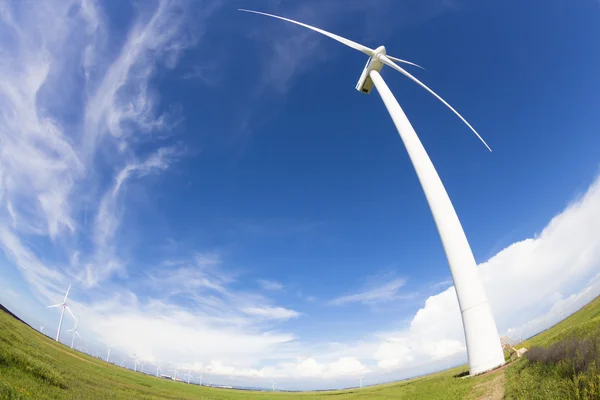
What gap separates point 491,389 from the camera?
21.2 metres

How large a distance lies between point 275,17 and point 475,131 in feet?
110

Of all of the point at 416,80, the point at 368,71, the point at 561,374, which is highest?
the point at 368,71

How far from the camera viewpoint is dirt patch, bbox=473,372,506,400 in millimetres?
19862

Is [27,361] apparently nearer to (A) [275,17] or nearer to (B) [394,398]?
(B) [394,398]

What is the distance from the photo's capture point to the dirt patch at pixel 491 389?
19.9 meters

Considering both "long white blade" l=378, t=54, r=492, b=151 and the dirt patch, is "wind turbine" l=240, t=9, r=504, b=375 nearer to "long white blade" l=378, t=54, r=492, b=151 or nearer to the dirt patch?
"long white blade" l=378, t=54, r=492, b=151

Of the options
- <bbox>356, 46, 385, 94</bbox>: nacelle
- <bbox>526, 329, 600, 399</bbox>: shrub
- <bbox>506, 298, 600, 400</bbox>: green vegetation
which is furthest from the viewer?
<bbox>356, 46, 385, 94</bbox>: nacelle

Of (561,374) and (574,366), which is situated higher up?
(574,366)

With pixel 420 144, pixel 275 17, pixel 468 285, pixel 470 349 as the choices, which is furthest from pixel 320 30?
pixel 470 349

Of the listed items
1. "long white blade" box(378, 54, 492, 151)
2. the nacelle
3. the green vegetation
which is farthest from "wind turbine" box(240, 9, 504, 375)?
the nacelle

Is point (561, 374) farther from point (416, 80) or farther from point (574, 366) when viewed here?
point (416, 80)

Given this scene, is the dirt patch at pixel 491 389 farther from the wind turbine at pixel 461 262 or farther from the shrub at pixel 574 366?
the wind turbine at pixel 461 262

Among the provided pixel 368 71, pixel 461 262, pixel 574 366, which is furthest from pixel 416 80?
pixel 574 366

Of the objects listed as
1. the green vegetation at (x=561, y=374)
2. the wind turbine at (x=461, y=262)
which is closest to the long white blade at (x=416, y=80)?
the wind turbine at (x=461, y=262)
